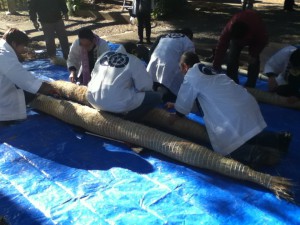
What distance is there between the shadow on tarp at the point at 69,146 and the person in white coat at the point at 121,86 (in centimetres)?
38

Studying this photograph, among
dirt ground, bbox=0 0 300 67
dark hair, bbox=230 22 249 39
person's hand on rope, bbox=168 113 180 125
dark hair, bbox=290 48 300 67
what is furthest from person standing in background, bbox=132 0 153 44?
person's hand on rope, bbox=168 113 180 125

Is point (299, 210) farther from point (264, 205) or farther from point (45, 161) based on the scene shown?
point (45, 161)

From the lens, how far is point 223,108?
3.17m

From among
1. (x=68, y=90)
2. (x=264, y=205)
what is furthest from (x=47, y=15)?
(x=264, y=205)

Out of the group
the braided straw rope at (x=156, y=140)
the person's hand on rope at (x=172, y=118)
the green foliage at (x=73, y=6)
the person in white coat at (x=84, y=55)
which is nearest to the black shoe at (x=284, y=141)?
the braided straw rope at (x=156, y=140)

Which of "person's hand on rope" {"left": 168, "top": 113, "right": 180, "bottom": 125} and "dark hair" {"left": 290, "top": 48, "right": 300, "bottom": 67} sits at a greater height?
"dark hair" {"left": 290, "top": 48, "right": 300, "bottom": 67}

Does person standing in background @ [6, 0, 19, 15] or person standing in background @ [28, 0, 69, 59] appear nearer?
person standing in background @ [28, 0, 69, 59]

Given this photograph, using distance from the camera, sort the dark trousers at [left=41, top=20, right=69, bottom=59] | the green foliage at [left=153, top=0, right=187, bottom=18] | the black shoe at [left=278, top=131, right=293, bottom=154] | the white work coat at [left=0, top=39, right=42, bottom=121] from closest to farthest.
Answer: the black shoe at [left=278, top=131, right=293, bottom=154], the white work coat at [left=0, top=39, right=42, bottom=121], the dark trousers at [left=41, top=20, right=69, bottom=59], the green foliage at [left=153, top=0, right=187, bottom=18]

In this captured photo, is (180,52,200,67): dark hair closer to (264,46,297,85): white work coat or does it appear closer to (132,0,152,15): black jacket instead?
(264,46,297,85): white work coat

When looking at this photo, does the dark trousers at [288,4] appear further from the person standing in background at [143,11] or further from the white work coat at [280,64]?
the white work coat at [280,64]

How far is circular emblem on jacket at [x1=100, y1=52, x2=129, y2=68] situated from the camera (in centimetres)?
371

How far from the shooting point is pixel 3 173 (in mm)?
3268

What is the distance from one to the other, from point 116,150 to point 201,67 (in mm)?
1148

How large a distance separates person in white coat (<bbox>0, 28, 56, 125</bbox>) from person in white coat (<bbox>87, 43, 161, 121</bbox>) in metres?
0.70
